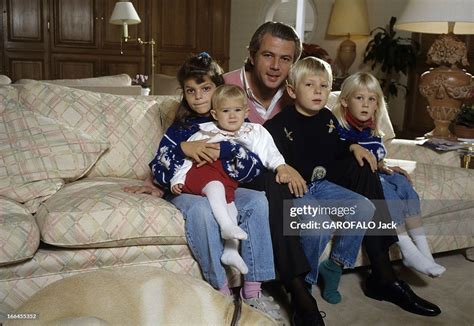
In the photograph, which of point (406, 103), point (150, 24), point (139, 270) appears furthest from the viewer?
point (150, 24)

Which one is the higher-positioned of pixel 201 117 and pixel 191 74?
pixel 191 74

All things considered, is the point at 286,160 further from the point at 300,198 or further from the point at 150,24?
the point at 150,24

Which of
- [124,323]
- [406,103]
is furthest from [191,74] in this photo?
[406,103]

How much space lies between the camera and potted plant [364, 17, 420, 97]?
17.9ft

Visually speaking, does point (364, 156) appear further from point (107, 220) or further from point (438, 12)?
point (438, 12)

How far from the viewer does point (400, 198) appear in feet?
6.81

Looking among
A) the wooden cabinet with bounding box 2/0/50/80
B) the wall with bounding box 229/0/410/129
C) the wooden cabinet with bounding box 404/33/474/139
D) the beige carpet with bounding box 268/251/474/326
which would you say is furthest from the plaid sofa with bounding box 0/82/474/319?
the wooden cabinet with bounding box 2/0/50/80

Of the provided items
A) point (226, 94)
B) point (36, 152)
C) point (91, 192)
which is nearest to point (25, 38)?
point (36, 152)

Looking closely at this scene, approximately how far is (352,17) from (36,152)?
4.54 metres

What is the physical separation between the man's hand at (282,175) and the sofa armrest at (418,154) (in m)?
1.10

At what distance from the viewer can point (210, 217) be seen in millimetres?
1725

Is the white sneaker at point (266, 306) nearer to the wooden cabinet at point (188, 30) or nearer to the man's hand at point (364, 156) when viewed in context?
the man's hand at point (364, 156)

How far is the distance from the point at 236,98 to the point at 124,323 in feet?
3.33

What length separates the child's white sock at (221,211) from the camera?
1.66 metres
